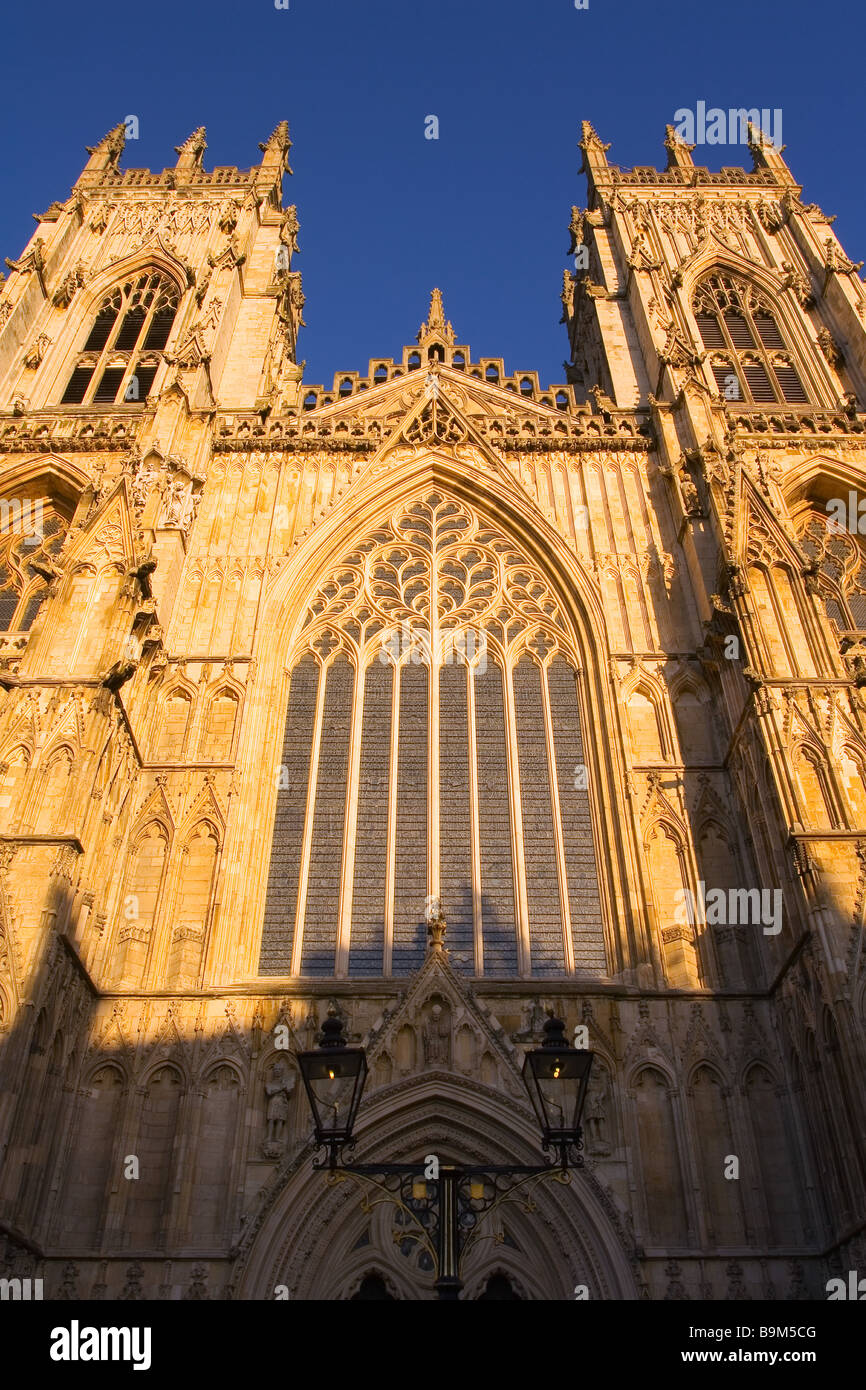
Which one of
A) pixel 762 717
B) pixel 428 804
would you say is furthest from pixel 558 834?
pixel 762 717

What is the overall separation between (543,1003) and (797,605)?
22.9 feet

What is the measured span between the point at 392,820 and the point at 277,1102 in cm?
466

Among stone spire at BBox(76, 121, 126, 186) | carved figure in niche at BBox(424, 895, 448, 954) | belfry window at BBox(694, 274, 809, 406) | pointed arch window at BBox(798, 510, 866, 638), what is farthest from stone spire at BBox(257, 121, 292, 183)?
carved figure in niche at BBox(424, 895, 448, 954)

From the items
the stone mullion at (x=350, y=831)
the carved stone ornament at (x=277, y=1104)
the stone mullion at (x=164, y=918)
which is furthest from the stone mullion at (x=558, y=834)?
the stone mullion at (x=164, y=918)

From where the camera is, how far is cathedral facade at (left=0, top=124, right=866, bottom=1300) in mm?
12016

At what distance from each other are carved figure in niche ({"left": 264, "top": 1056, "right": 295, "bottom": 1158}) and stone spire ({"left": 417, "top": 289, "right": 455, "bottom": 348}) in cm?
1905

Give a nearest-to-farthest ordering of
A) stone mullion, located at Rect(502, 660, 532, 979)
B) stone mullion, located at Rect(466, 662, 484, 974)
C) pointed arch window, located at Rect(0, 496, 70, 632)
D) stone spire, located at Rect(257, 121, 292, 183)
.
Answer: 1. stone mullion, located at Rect(502, 660, 532, 979)
2. stone mullion, located at Rect(466, 662, 484, 974)
3. pointed arch window, located at Rect(0, 496, 70, 632)
4. stone spire, located at Rect(257, 121, 292, 183)

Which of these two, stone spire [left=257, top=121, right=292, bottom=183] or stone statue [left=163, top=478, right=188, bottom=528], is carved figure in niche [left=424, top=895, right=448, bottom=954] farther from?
stone spire [left=257, top=121, right=292, bottom=183]

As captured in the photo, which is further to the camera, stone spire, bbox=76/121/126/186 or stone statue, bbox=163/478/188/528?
stone spire, bbox=76/121/126/186

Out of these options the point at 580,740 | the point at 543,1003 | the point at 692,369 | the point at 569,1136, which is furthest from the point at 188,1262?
the point at 692,369

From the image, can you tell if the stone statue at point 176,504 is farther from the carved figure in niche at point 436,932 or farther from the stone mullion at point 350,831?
the carved figure in niche at point 436,932

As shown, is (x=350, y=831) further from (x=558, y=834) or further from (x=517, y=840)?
(x=558, y=834)

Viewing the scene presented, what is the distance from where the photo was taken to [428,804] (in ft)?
53.5

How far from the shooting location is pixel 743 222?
29.9 meters
